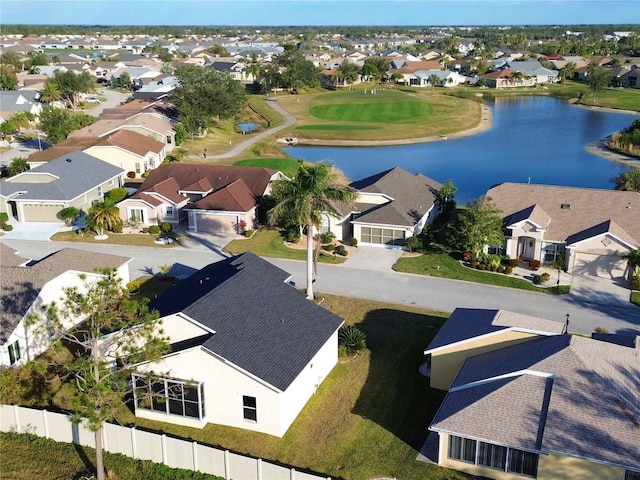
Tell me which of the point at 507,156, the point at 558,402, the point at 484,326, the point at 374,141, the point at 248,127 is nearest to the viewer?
the point at 558,402

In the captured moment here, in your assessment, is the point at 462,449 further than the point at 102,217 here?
No

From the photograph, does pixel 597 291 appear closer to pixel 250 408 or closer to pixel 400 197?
pixel 400 197

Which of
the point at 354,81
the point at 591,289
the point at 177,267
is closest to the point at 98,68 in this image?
the point at 354,81

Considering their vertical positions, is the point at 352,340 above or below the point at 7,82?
below

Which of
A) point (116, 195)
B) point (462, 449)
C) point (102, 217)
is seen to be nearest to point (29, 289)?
point (102, 217)

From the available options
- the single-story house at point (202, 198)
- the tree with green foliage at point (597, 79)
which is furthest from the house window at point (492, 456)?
the tree with green foliage at point (597, 79)

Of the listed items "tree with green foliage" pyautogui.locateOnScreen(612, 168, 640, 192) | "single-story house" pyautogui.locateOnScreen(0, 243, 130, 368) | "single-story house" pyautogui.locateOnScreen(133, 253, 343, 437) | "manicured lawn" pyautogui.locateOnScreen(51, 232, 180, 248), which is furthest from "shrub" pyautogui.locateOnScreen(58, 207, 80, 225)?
"tree with green foliage" pyautogui.locateOnScreen(612, 168, 640, 192)

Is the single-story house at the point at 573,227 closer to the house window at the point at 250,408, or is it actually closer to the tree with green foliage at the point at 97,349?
the house window at the point at 250,408
